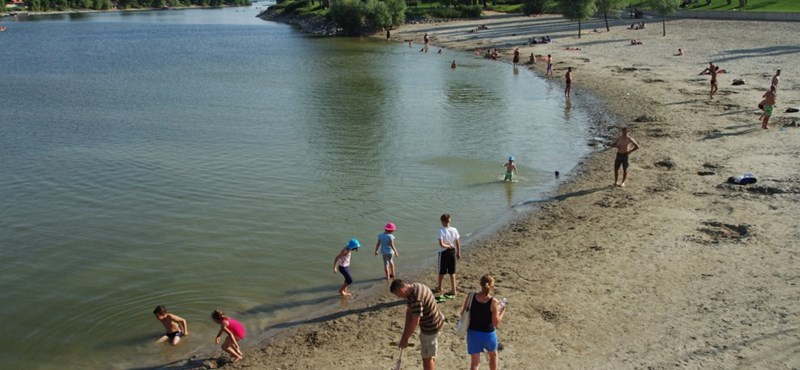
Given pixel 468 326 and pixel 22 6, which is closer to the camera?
pixel 468 326

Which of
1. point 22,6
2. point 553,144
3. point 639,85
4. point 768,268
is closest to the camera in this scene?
point 768,268

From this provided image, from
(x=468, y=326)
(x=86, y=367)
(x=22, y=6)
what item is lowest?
(x=86, y=367)

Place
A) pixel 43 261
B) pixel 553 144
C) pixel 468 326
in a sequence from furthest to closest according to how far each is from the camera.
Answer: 1. pixel 553 144
2. pixel 43 261
3. pixel 468 326

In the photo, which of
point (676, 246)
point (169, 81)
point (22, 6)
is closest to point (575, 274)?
point (676, 246)

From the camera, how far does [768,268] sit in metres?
14.1

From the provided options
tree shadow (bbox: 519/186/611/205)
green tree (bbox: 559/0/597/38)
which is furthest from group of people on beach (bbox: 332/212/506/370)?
green tree (bbox: 559/0/597/38)

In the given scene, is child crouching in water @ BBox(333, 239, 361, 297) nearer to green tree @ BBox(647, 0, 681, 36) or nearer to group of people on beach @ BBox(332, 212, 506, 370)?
group of people on beach @ BBox(332, 212, 506, 370)

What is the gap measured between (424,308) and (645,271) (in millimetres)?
6980

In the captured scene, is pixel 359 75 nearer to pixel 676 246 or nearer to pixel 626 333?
pixel 676 246

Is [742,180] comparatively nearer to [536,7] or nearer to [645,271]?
[645,271]

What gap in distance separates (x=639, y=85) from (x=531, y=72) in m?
13.0

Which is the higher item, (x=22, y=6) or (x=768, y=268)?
(x=22, y=6)

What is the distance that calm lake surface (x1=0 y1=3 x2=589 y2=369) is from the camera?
14.4m

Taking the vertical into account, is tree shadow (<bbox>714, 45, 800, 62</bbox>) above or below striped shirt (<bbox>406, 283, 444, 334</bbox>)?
above
